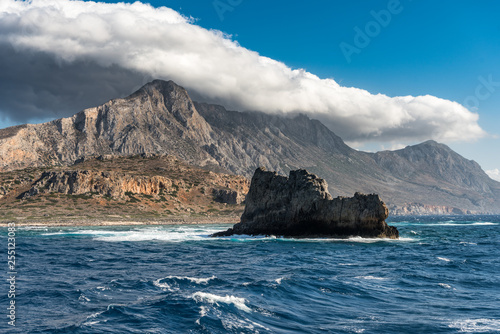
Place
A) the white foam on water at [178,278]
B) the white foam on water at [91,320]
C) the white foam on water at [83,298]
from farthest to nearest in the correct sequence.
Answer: the white foam on water at [178,278] < the white foam on water at [83,298] < the white foam on water at [91,320]

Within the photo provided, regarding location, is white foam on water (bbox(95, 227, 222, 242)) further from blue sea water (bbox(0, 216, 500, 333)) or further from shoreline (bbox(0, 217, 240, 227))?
shoreline (bbox(0, 217, 240, 227))

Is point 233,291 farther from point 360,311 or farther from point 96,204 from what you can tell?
point 96,204

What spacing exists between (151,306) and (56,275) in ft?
51.1

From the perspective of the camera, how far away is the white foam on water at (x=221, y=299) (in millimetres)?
25297

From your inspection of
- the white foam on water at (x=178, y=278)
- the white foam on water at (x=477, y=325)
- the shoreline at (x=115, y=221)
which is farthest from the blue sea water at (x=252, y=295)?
the shoreline at (x=115, y=221)

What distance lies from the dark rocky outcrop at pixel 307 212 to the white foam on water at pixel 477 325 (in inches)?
2254

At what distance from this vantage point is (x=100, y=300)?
2633cm

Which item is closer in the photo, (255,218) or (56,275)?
(56,275)

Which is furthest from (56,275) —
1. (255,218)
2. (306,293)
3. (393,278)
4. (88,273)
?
(255,218)

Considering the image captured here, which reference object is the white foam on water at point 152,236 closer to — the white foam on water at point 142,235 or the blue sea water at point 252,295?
the white foam on water at point 142,235

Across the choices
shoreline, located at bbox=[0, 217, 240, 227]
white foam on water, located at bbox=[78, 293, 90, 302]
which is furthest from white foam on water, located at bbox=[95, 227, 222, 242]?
white foam on water, located at bbox=[78, 293, 90, 302]

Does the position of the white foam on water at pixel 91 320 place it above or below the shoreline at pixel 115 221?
below

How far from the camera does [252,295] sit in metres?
28.5

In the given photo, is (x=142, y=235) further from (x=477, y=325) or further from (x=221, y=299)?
(x=477, y=325)
